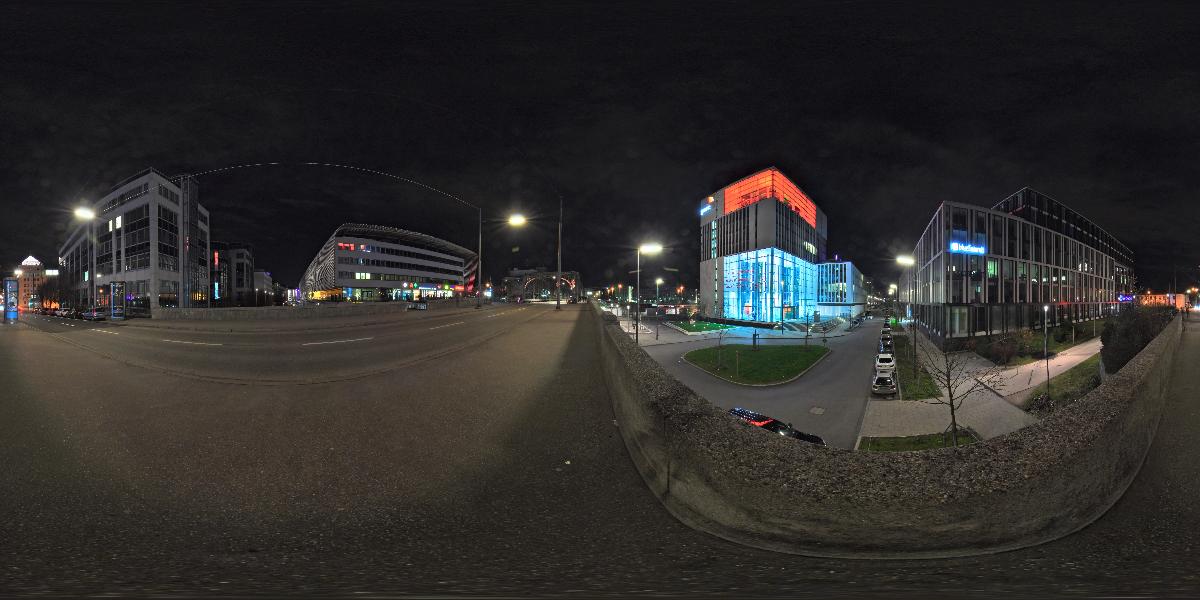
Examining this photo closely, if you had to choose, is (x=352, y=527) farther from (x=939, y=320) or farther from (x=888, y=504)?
(x=939, y=320)

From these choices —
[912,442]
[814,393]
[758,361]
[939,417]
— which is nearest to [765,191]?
[758,361]

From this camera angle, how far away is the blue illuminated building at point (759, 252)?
70.9m

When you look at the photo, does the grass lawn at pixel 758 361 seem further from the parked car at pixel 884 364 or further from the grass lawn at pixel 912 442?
the grass lawn at pixel 912 442

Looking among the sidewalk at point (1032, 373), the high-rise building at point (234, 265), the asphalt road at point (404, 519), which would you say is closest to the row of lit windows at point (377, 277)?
the high-rise building at point (234, 265)

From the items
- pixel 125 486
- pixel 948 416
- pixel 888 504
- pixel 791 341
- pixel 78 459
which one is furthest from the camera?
pixel 791 341

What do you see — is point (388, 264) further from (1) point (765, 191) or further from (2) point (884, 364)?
(2) point (884, 364)

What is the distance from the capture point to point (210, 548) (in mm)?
3643

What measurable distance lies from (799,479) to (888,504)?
61 centimetres

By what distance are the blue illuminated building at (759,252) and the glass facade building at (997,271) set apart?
1786 cm

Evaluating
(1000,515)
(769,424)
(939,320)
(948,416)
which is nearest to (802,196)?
(939,320)

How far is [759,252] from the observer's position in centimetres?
7069

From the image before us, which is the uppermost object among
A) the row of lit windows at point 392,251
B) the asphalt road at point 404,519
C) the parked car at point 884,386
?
the row of lit windows at point 392,251

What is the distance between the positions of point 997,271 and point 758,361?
40.3m

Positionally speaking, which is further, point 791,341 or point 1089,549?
point 791,341
